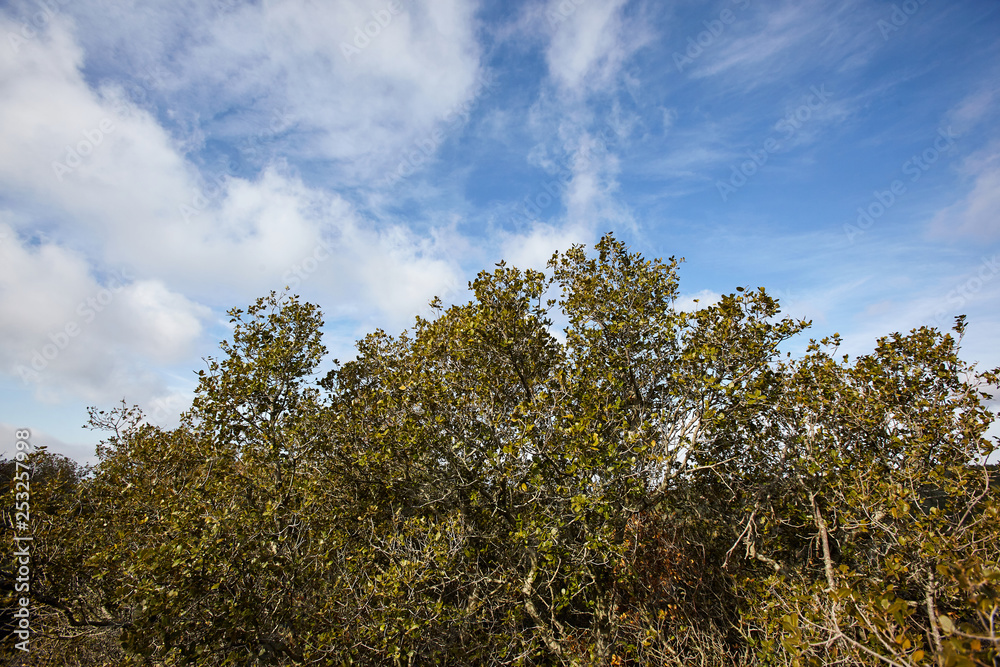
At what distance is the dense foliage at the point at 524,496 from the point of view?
22.4ft

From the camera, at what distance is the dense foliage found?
6.83 m

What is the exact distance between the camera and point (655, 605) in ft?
29.9

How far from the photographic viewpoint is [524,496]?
9086 mm

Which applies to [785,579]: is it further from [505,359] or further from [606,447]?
[505,359]

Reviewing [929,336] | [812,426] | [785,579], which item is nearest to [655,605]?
[785,579]

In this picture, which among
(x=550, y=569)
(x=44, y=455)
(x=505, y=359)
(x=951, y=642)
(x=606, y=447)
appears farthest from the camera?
(x=44, y=455)

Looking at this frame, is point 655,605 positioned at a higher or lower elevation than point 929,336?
lower

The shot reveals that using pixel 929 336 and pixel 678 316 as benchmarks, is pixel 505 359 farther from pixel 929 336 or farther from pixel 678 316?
pixel 929 336

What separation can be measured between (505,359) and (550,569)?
13.0 ft

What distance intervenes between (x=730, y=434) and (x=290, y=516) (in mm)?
8776

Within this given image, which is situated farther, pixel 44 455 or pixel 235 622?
pixel 44 455

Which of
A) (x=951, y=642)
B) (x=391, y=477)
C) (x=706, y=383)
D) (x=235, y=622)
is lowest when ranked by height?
(x=235, y=622)

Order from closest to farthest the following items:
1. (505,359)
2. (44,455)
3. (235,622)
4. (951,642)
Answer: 1. (951,642)
2. (235,622)
3. (505,359)
4. (44,455)

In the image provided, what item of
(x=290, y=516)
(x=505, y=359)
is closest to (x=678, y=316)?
(x=505, y=359)
